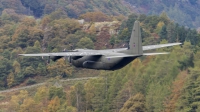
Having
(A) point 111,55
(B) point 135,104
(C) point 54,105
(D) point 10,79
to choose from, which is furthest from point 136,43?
(D) point 10,79

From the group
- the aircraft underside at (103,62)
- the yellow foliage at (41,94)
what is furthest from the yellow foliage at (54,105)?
the aircraft underside at (103,62)

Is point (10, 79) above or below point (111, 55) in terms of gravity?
above

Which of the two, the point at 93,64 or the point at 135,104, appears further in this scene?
the point at 135,104

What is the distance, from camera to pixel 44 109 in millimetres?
157500

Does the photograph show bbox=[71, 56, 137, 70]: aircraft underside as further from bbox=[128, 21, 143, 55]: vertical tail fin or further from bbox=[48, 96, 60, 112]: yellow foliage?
bbox=[48, 96, 60, 112]: yellow foliage

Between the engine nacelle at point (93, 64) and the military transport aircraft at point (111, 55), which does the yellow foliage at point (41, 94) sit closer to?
the military transport aircraft at point (111, 55)

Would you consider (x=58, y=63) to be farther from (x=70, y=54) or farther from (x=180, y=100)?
(x=70, y=54)

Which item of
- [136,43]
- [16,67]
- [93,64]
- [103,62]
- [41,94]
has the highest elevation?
[16,67]

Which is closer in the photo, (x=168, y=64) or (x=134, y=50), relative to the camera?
(x=134, y=50)

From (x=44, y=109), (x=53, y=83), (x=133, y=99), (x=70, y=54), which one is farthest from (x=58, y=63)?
(x=70, y=54)

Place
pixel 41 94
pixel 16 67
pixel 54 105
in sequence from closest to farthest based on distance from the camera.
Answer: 1. pixel 54 105
2. pixel 41 94
3. pixel 16 67

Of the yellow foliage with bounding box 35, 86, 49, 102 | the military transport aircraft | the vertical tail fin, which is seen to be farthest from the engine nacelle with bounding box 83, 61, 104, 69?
the yellow foliage with bounding box 35, 86, 49, 102

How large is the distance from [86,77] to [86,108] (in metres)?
25.5

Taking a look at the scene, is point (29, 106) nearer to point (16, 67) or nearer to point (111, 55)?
point (16, 67)
